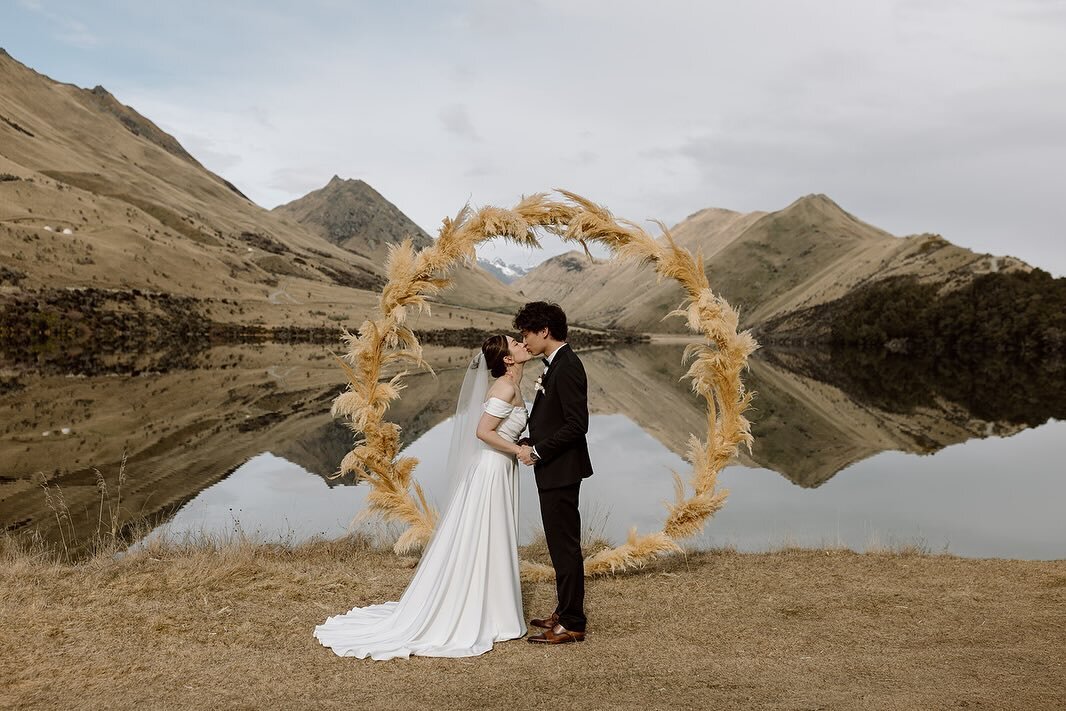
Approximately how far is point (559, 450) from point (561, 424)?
0.94 feet

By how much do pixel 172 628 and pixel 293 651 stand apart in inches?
65.0

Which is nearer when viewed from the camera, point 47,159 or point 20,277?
point 20,277

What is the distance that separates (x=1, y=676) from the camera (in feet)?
25.8

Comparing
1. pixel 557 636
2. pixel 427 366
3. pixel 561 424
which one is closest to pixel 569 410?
pixel 561 424

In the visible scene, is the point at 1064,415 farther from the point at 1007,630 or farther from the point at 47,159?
the point at 47,159

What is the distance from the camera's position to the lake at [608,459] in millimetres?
18984

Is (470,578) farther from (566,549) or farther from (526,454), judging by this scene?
(526,454)

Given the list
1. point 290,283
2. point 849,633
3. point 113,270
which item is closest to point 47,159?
point 290,283

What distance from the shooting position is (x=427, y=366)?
12320mm

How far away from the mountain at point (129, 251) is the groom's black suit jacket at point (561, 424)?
60797mm

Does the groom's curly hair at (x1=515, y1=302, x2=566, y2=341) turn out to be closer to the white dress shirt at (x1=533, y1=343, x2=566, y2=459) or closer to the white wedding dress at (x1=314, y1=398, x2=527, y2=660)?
the white dress shirt at (x1=533, y1=343, x2=566, y2=459)

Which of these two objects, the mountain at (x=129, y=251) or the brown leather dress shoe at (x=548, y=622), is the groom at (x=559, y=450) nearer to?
the brown leather dress shoe at (x=548, y=622)

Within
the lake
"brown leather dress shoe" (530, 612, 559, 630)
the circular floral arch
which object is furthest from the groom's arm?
the lake

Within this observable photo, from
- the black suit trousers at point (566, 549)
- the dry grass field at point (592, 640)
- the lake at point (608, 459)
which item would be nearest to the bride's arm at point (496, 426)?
the black suit trousers at point (566, 549)
